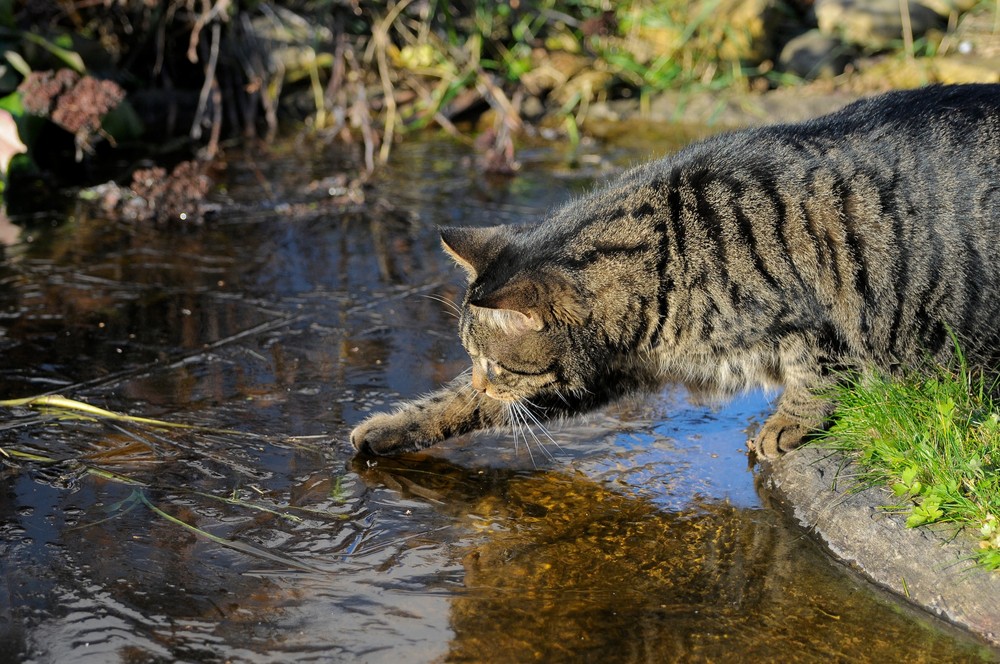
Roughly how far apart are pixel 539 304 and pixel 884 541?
1.19 metres

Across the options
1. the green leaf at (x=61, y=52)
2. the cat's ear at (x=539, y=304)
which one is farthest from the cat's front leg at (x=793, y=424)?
the green leaf at (x=61, y=52)

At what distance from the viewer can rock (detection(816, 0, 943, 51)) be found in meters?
8.36

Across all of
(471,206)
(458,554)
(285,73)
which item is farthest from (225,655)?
(285,73)

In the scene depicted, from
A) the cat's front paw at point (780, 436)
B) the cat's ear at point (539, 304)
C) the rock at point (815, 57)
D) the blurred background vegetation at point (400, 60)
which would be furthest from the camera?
the rock at point (815, 57)

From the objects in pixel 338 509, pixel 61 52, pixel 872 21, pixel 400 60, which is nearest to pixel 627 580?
pixel 338 509

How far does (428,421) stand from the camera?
144 inches

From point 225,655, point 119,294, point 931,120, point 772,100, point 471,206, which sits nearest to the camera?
point 225,655

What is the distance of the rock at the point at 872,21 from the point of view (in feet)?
27.4

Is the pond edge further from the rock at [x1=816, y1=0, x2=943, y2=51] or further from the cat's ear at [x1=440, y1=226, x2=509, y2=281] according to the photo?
the rock at [x1=816, y1=0, x2=943, y2=51]

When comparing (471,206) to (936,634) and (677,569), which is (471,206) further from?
(936,634)

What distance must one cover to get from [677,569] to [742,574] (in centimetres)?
17

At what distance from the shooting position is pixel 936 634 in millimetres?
2672

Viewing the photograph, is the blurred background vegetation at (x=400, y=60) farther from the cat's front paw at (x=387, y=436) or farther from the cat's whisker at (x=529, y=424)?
the cat's front paw at (x=387, y=436)

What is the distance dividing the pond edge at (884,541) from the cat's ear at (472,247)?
1.12 meters
